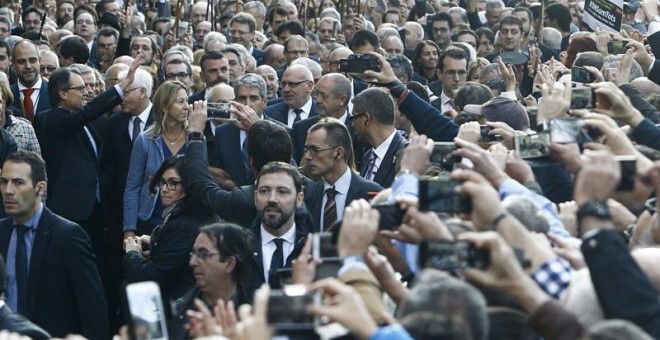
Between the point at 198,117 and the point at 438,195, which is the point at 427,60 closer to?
the point at 198,117

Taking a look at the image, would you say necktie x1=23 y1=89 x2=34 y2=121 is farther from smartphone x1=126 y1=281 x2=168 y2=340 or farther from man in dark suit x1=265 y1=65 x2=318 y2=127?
smartphone x1=126 y1=281 x2=168 y2=340

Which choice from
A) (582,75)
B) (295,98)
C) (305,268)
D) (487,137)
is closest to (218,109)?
(295,98)

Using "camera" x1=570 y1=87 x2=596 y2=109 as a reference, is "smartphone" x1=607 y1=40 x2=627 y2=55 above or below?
below

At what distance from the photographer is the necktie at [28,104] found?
13.7 m

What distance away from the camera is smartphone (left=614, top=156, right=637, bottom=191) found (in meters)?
5.99

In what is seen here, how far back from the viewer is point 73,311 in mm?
9297

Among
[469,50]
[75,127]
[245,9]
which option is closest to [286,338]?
[75,127]

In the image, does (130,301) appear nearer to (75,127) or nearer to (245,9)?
(75,127)

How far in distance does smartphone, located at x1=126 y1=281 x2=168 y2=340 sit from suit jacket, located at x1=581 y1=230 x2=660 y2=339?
1.55 meters

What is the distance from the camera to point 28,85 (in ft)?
45.7

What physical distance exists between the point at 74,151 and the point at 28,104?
1559 mm

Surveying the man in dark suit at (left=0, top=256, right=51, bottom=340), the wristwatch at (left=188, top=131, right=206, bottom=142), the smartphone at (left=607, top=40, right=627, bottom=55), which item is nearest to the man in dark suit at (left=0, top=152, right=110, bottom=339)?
the wristwatch at (left=188, top=131, right=206, bottom=142)

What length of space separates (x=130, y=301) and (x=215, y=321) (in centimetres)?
60

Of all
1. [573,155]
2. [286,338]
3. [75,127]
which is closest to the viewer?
[286,338]
